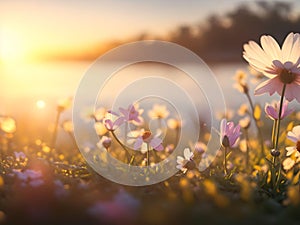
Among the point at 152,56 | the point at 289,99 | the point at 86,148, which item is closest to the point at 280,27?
the point at 152,56

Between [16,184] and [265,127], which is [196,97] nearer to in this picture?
[265,127]

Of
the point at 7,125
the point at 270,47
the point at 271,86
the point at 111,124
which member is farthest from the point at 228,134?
the point at 7,125

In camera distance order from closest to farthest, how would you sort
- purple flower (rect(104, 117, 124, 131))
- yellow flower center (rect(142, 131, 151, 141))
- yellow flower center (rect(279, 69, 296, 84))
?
1. yellow flower center (rect(279, 69, 296, 84))
2. purple flower (rect(104, 117, 124, 131))
3. yellow flower center (rect(142, 131, 151, 141))

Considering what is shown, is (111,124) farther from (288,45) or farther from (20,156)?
(288,45)

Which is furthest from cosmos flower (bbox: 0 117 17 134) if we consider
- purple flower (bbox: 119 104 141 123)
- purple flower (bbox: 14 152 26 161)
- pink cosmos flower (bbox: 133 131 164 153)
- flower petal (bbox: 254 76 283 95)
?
flower petal (bbox: 254 76 283 95)

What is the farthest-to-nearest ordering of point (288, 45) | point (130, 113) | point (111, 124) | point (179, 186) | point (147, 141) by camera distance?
1. point (130, 113)
2. point (147, 141)
3. point (111, 124)
4. point (179, 186)
5. point (288, 45)

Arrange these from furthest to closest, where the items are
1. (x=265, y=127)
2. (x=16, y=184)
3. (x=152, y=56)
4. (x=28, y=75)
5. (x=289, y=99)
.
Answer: (x=152, y=56)
(x=28, y=75)
(x=265, y=127)
(x=289, y=99)
(x=16, y=184)

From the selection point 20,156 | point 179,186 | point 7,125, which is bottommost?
point 179,186

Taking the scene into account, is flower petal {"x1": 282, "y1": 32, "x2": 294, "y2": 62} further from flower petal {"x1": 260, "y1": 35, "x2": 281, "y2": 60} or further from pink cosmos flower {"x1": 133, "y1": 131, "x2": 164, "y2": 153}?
pink cosmos flower {"x1": 133, "y1": 131, "x2": 164, "y2": 153}

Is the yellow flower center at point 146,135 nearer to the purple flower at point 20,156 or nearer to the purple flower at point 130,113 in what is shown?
the purple flower at point 130,113
